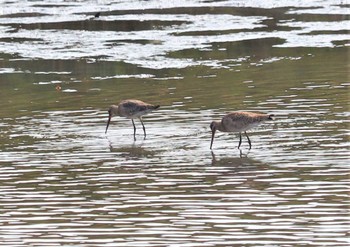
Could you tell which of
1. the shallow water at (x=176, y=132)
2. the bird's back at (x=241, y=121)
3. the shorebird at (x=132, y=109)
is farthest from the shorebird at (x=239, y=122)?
the shorebird at (x=132, y=109)

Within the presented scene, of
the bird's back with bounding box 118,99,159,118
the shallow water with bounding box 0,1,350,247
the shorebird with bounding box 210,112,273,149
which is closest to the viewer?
the shallow water with bounding box 0,1,350,247

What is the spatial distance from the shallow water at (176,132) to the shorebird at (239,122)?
30 centimetres

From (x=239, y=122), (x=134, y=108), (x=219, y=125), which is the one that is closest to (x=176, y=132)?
(x=219, y=125)

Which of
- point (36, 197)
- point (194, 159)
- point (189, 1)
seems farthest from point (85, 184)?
point (189, 1)

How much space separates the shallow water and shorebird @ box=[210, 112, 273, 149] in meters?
0.30

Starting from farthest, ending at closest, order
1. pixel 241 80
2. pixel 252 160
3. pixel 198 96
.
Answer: pixel 241 80 < pixel 198 96 < pixel 252 160

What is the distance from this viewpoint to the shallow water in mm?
13359

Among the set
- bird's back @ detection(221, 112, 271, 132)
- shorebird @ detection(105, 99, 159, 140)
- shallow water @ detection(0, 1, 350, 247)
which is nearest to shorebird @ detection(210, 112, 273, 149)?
bird's back @ detection(221, 112, 271, 132)

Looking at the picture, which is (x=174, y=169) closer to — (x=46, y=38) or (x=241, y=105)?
(x=241, y=105)

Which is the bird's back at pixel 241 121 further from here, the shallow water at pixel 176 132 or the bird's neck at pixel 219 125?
the shallow water at pixel 176 132

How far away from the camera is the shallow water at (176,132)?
1336 cm

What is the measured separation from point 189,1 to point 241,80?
705 inches

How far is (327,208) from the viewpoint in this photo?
541 inches

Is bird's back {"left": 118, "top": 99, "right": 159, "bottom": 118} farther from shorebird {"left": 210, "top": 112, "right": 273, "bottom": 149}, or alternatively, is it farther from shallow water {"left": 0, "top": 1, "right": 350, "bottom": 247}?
shorebird {"left": 210, "top": 112, "right": 273, "bottom": 149}
